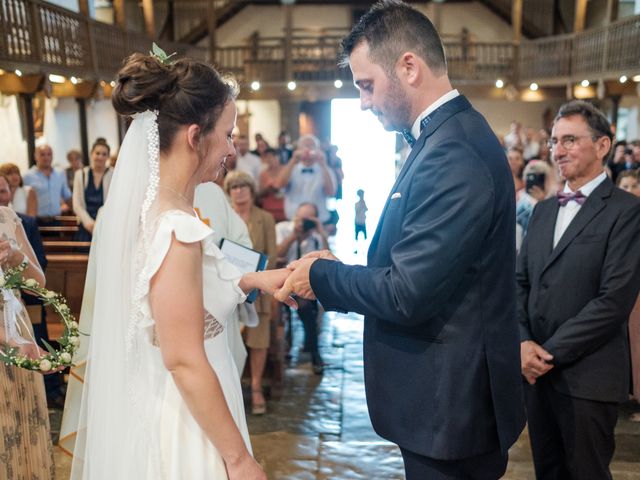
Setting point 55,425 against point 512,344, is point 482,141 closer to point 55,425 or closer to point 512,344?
point 512,344

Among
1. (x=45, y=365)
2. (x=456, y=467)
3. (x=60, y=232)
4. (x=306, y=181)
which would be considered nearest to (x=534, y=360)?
(x=456, y=467)

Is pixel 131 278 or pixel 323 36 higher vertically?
pixel 323 36

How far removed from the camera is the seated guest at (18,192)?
19.0ft

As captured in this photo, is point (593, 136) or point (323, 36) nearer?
point (593, 136)

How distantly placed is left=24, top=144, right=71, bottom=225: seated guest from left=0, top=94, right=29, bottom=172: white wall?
8.49 ft

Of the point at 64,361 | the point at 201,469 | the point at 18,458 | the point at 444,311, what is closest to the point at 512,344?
the point at 444,311

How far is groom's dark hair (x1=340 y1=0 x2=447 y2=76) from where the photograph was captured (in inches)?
66.2

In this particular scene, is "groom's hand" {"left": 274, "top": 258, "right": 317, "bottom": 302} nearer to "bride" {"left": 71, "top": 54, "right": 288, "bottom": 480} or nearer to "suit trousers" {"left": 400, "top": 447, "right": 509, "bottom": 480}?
"bride" {"left": 71, "top": 54, "right": 288, "bottom": 480}

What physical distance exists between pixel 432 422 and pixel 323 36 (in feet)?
55.2

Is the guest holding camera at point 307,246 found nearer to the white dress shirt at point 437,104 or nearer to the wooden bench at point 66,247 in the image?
the wooden bench at point 66,247

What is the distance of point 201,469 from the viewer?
1.59 m

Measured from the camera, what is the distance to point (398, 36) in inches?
66.4

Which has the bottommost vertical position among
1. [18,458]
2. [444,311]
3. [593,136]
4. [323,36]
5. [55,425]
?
[55,425]

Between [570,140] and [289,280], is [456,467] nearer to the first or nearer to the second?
[289,280]
